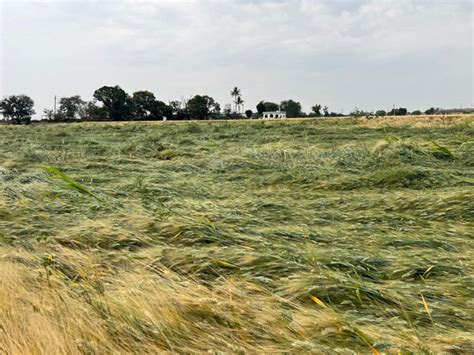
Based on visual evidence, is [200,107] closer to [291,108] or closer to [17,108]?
[291,108]

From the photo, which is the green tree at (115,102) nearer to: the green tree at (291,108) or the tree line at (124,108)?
the tree line at (124,108)

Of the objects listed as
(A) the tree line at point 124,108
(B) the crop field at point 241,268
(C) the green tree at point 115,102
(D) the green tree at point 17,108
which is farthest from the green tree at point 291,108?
(B) the crop field at point 241,268

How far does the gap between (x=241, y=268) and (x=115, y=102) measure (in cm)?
6782

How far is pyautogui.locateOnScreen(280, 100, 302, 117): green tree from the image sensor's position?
76312mm

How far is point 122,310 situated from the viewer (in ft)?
5.82

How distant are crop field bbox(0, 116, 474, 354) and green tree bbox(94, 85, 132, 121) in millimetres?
63635

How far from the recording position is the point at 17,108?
68.7 meters

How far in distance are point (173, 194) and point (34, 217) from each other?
1.59m

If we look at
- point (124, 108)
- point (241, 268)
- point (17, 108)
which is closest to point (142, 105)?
point (124, 108)

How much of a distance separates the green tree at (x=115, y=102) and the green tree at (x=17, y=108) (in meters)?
12.7

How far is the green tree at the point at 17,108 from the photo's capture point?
66.8 meters

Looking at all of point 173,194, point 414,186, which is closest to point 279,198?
point 173,194

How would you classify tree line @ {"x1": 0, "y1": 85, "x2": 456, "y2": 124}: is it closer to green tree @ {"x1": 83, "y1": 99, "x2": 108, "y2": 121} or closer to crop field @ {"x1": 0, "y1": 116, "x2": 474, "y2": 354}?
green tree @ {"x1": 83, "y1": 99, "x2": 108, "y2": 121}

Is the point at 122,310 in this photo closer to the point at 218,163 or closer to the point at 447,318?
the point at 447,318
